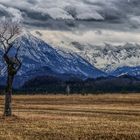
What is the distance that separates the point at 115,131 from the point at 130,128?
387cm

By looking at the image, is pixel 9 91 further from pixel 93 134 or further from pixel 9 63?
pixel 93 134

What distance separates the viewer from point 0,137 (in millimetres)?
35938

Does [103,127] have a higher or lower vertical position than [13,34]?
lower

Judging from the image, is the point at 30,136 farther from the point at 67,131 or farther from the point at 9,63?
the point at 9,63

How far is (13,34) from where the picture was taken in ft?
226

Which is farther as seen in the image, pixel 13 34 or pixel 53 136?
pixel 13 34

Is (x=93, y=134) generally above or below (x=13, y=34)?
below

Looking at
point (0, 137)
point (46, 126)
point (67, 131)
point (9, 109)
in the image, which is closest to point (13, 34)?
point (9, 109)


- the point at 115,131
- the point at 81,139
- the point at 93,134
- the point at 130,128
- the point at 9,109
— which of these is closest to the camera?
the point at 81,139

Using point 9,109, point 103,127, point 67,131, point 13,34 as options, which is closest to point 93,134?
point 67,131

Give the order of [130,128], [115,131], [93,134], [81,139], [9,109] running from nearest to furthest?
1. [81,139]
2. [93,134]
3. [115,131]
4. [130,128]
5. [9,109]

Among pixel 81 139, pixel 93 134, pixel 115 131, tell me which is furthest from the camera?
pixel 115 131

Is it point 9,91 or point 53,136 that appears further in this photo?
point 9,91

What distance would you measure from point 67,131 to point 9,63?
1010 inches
